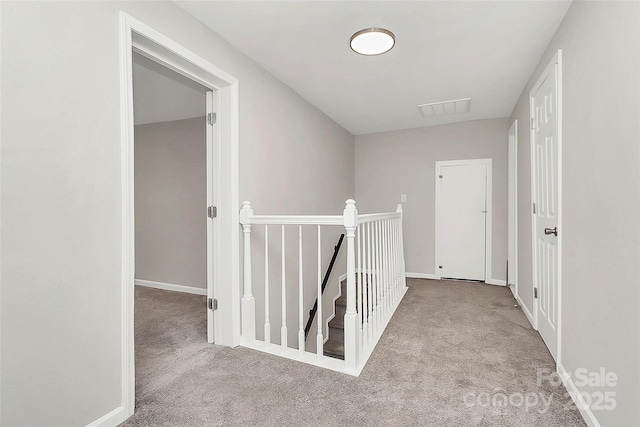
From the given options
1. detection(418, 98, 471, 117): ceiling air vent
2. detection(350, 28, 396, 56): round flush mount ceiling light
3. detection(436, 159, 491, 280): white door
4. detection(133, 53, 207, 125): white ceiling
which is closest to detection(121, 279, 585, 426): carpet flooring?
detection(436, 159, 491, 280): white door

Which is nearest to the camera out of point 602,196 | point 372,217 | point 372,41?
point 602,196

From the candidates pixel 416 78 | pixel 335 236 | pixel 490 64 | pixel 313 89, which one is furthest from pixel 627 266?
pixel 335 236

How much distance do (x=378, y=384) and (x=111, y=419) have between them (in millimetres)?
1342

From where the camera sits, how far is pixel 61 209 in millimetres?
1275

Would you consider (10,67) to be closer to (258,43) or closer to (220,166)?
(220,166)

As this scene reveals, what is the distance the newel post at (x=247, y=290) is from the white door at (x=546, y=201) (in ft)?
6.70

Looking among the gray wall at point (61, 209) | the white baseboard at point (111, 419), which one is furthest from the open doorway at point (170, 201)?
the gray wall at point (61, 209)

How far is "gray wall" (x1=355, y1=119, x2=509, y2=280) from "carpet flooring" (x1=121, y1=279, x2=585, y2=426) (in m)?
1.89

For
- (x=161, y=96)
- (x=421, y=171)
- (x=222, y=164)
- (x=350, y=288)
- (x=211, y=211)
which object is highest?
(x=161, y=96)

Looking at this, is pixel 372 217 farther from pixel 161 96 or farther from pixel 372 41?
pixel 161 96

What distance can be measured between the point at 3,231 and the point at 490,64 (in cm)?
321

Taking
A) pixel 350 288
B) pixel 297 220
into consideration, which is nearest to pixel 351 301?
pixel 350 288

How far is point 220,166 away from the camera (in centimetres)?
228

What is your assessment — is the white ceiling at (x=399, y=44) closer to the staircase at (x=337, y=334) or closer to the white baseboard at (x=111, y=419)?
the white baseboard at (x=111, y=419)
